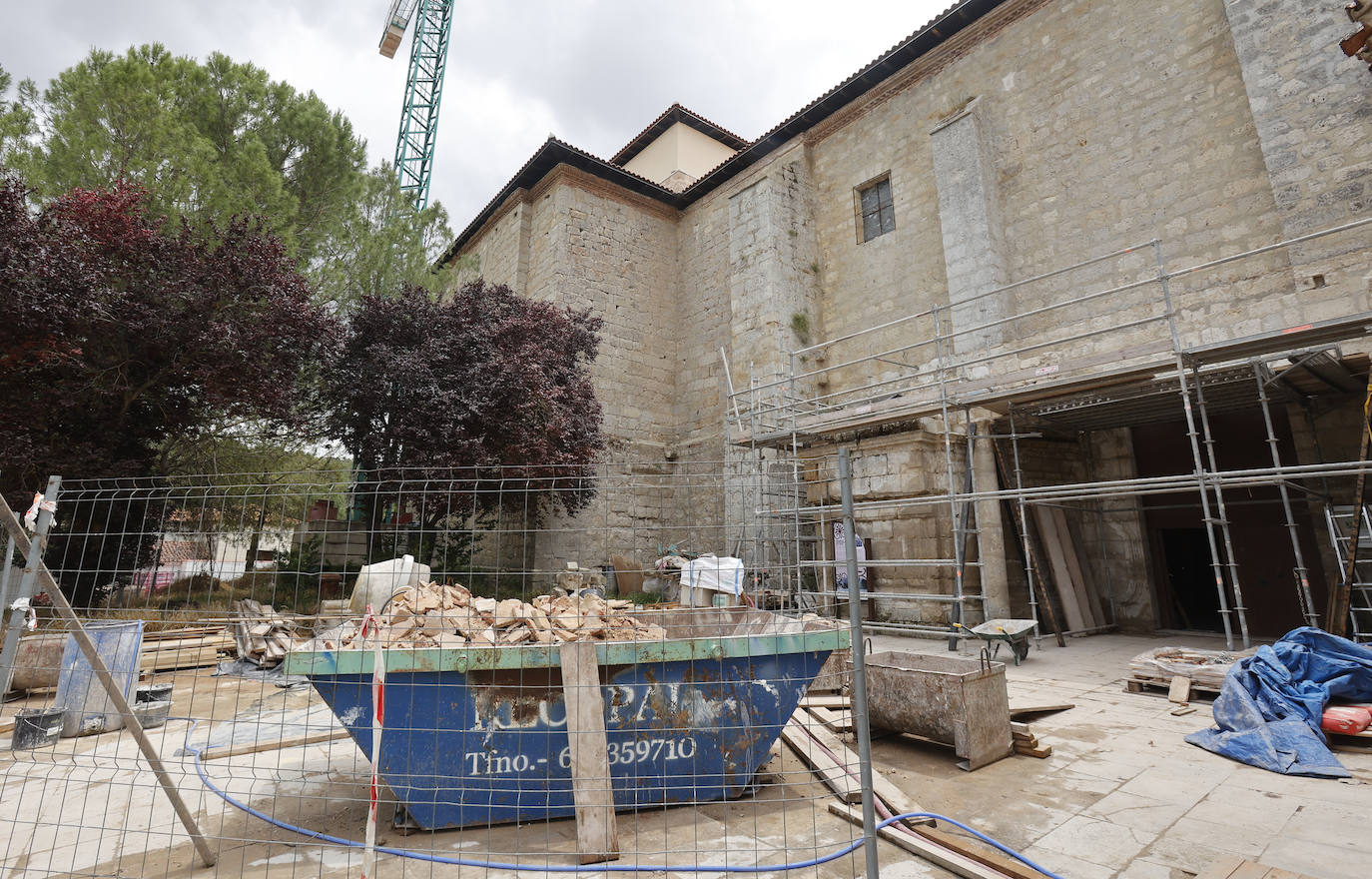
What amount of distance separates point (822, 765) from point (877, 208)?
37.3 feet

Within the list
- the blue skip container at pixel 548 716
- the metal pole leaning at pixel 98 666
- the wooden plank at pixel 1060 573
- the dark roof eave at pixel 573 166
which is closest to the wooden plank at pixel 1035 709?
the blue skip container at pixel 548 716

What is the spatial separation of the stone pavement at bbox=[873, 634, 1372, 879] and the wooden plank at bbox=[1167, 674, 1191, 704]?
0.58 feet

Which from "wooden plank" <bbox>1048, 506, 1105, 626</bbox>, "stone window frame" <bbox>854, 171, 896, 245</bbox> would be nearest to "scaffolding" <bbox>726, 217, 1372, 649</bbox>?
"wooden plank" <bbox>1048, 506, 1105, 626</bbox>

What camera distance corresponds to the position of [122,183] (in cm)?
845

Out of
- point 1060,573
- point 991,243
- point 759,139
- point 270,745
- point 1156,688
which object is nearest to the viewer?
point 270,745

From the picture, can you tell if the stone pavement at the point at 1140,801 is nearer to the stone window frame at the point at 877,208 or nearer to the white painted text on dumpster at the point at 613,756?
the white painted text on dumpster at the point at 613,756

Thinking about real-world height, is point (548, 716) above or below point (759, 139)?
below

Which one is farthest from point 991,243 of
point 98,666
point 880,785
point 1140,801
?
point 98,666

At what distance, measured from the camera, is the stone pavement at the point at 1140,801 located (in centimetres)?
259

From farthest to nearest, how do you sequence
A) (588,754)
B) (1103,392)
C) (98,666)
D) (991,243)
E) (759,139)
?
(759,139), (991,243), (1103,392), (588,754), (98,666)

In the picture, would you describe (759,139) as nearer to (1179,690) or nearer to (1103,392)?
(1103,392)

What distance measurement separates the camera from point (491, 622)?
3424 mm

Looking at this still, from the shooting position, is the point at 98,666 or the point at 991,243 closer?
the point at 98,666

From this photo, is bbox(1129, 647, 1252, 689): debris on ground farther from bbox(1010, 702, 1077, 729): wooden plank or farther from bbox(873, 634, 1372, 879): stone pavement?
bbox(1010, 702, 1077, 729): wooden plank
